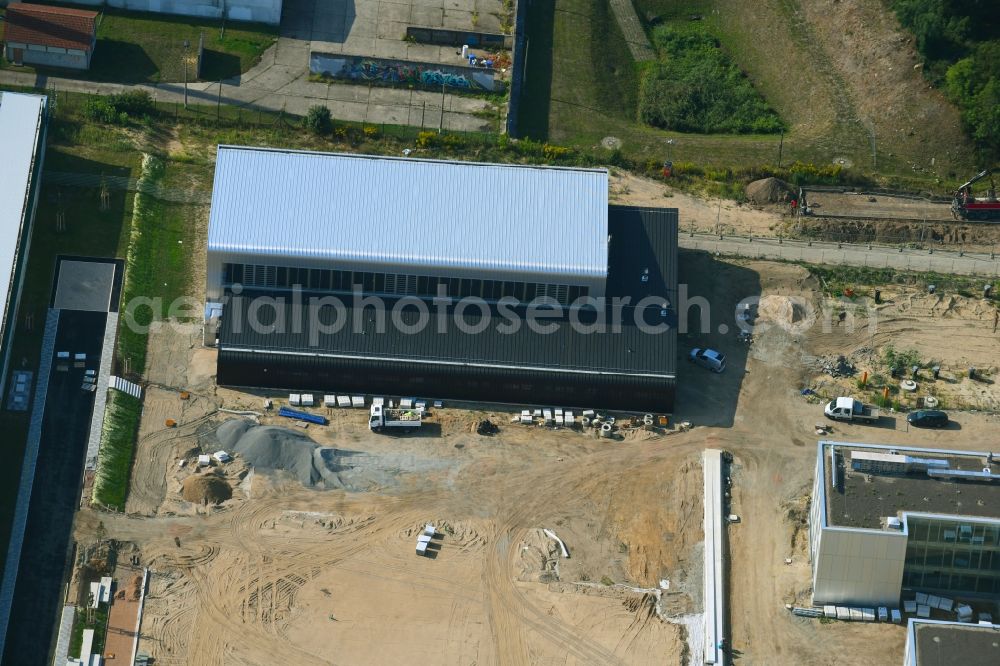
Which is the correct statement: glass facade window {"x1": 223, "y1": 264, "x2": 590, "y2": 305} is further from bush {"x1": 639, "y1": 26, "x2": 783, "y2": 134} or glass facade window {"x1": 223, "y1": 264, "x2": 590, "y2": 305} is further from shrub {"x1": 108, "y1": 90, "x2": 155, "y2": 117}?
bush {"x1": 639, "y1": 26, "x2": 783, "y2": 134}

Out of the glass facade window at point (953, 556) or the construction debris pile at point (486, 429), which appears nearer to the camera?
the glass facade window at point (953, 556)

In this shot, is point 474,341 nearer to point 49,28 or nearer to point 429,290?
point 429,290

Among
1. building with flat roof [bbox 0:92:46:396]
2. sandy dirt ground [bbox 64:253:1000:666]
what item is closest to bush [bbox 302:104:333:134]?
building with flat roof [bbox 0:92:46:396]

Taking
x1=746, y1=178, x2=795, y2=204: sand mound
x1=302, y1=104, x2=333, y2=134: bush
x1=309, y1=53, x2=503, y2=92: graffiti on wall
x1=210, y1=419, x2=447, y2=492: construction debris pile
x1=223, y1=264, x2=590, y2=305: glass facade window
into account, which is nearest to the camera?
x1=210, y1=419, x2=447, y2=492: construction debris pile

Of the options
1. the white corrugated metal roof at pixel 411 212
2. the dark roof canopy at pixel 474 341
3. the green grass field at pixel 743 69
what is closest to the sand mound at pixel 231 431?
the dark roof canopy at pixel 474 341

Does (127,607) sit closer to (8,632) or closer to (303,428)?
(8,632)

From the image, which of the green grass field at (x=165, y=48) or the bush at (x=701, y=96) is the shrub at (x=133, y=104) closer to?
the green grass field at (x=165, y=48)

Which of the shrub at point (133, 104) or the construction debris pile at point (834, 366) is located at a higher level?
the shrub at point (133, 104)
